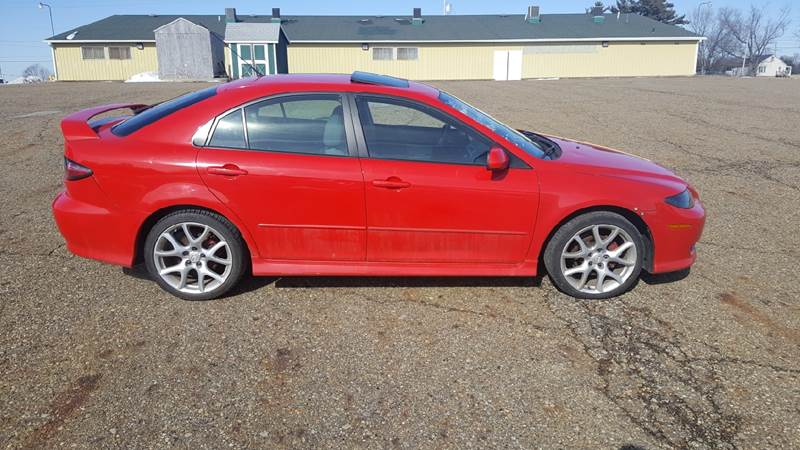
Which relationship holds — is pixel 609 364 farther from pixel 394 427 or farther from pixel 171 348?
pixel 171 348

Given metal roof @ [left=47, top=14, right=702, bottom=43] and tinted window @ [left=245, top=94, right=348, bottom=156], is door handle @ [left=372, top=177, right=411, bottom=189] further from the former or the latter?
metal roof @ [left=47, top=14, right=702, bottom=43]

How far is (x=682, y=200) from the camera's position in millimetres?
4000

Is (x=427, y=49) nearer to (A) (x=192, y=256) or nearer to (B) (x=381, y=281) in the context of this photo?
(B) (x=381, y=281)

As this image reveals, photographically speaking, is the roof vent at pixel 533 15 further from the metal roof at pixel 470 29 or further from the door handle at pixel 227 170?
the door handle at pixel 227 170

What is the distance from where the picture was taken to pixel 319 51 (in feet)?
132

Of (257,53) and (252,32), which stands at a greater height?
(252,32)

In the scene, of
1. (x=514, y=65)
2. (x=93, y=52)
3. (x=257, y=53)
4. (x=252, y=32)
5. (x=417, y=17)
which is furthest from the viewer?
(x=417, y=17)

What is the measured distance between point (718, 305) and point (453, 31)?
4094 cm

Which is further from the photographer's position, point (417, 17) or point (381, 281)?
point (417, 17)

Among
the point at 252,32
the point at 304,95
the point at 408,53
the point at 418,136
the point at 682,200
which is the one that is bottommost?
the point at 682,200

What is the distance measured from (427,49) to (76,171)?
38.9 metres

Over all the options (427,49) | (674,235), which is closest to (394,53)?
(427,49)

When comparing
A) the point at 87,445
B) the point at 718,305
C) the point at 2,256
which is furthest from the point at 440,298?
the point at 2,256

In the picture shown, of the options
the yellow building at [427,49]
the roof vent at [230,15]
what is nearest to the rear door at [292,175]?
the yellow building at [427,49]
